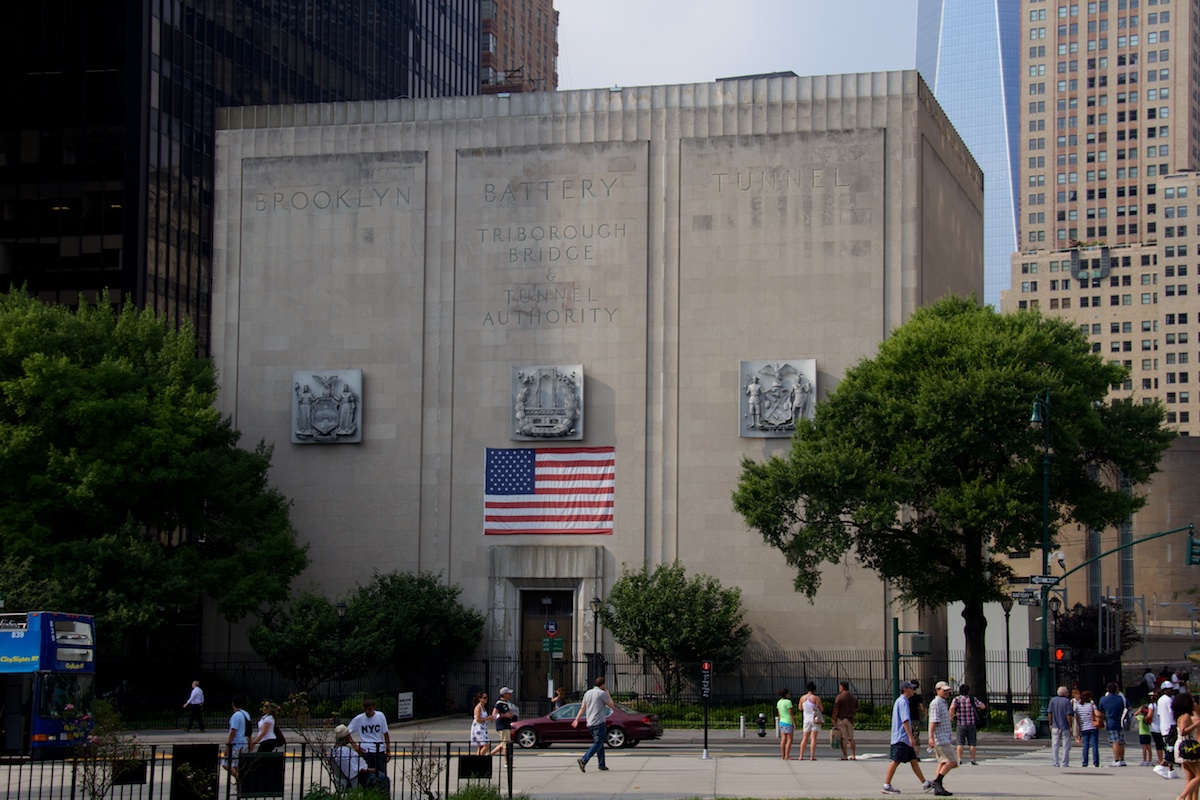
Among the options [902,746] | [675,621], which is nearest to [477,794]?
[902,746]

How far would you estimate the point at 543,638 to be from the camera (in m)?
56.7

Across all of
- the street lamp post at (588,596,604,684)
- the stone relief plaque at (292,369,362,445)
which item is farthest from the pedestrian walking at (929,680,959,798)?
the stone relief plaque at (292,369,362,445)

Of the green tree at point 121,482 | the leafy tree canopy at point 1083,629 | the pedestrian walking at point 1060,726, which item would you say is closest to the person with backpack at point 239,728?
the pedestrian walking at point 1060,726

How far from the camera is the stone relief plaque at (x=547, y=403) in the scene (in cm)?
5700

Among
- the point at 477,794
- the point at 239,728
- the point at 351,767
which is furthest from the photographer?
the point at 239,728

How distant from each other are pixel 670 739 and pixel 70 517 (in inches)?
842

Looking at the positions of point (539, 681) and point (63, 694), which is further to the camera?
point (539, 681)

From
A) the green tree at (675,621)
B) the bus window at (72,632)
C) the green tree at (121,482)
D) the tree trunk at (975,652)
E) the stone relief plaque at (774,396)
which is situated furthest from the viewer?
the stone relief plaque at (774,396)

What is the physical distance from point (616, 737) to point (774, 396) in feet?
61.8

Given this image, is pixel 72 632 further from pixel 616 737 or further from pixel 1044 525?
pixel 1044 525

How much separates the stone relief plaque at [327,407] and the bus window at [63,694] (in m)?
20.6

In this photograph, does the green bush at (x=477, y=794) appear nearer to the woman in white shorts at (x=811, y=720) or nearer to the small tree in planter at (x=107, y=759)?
the small tree in planter at (x=107, y=759)

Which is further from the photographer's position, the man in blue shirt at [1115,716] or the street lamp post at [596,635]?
the street lamp post at [596,635]

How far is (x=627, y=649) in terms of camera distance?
176 feet
